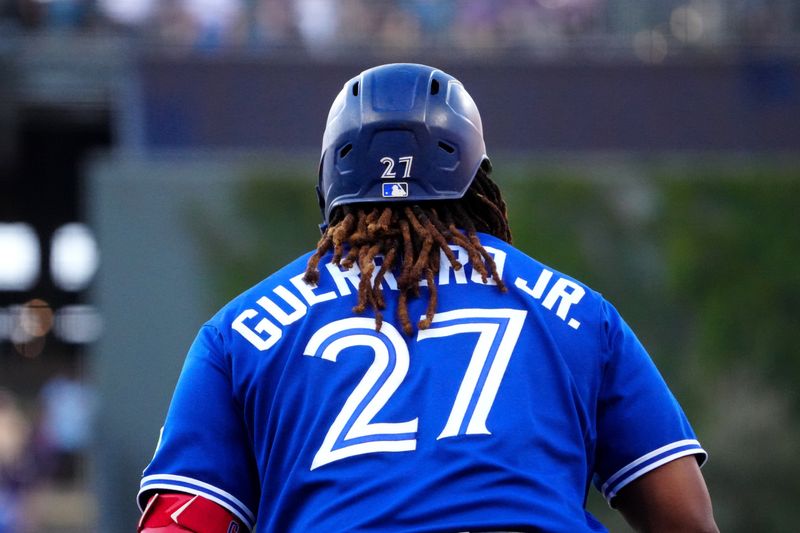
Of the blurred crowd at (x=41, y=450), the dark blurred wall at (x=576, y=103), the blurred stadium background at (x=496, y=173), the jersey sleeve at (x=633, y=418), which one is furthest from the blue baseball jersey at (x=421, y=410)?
the blurred crowd at (x=41, y=450)

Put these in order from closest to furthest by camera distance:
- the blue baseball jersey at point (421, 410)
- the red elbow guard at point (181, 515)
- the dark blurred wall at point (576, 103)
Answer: the blue baseball jersey at point (421, 410)
the red elbow guard at point (181, 515)
the dark blurred wall at point (576, 103)

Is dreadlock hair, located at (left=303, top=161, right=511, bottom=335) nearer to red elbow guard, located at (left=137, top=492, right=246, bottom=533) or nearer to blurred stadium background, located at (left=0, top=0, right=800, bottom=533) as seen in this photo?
red elbow guard, located at (left=137, top=492, right=246, bottom=533)

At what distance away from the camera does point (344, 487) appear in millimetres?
2250

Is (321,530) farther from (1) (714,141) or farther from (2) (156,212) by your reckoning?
(1) (714,141)

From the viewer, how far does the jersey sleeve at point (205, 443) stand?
2.43 metres

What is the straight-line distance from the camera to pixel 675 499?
8.13 ft

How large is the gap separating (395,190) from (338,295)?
11.6 inches

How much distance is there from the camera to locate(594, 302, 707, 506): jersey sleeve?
247 centimetres

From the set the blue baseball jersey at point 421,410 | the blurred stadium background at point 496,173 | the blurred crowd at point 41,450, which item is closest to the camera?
the blue baseball jersey at point 421,410

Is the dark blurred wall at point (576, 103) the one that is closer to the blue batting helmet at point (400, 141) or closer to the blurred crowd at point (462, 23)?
the blurred crowd at point (462, 23)

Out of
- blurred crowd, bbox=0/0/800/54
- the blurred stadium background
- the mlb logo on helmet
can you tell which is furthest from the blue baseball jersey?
blurred crowd, bbox=0/0/800/54

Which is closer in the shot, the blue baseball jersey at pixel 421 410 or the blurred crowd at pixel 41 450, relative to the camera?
the blue baseball jersey at pixel 421 410

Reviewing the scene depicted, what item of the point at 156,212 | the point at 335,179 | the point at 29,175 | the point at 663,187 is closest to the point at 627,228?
the point at 663,187

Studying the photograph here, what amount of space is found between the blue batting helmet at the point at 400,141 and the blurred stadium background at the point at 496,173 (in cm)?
890
